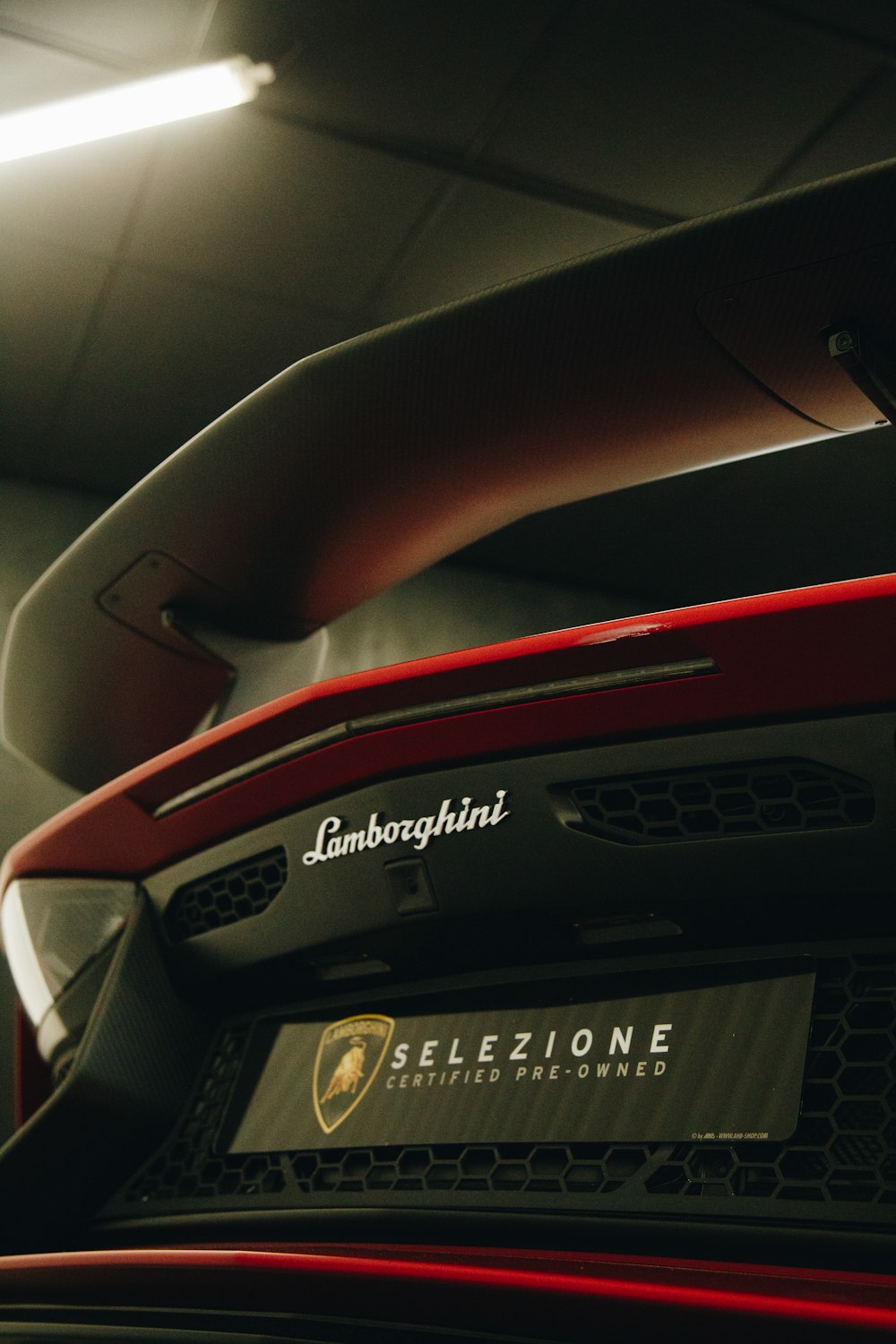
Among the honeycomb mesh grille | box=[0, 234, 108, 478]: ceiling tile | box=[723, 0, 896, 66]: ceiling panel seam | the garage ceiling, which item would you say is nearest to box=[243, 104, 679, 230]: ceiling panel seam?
the garage ceiling

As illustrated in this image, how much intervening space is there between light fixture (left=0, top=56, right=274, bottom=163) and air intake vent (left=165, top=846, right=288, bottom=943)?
7.47ft

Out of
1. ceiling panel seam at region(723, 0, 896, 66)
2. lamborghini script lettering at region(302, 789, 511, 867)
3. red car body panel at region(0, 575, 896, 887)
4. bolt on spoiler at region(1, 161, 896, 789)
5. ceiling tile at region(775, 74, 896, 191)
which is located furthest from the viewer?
ceiling tile at region(775, 74, 896, 191)

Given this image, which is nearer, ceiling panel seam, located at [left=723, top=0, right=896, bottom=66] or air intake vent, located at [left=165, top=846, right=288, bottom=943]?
air intake vent, located at [left=165, top=846, right=288, bottom=943]

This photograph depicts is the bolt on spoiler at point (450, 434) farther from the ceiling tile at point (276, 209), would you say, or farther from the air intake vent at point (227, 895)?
the ceiling tile at point (276, 209)

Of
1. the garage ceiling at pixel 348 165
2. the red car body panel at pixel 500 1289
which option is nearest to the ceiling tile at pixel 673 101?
the garage ceiling at pixel 348 165

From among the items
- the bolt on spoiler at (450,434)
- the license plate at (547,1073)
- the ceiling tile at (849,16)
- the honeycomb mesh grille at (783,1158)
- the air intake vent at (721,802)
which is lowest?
the honeycomb mesh grille at (783,1158)

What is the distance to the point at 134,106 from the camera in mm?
2658

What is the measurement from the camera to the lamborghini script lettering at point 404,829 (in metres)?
0.72

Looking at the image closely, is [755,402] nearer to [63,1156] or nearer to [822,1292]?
[822,1292]

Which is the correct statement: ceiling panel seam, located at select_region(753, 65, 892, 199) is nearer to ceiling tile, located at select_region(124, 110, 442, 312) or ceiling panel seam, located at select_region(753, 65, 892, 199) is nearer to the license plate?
ceiling tile, located at select_region(124, 110, 442, 312)

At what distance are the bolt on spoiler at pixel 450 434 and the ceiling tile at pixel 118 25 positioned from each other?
1.83m

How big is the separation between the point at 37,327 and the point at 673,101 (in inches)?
78.7

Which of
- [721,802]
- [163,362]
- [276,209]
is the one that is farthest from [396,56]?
[721,802]

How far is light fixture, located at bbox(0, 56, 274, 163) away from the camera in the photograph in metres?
2.59
